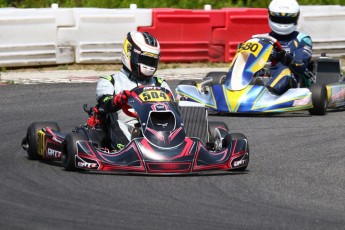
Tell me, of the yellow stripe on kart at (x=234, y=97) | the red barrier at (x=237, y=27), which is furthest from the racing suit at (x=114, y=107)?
the red barrier at (x=237, y=27)

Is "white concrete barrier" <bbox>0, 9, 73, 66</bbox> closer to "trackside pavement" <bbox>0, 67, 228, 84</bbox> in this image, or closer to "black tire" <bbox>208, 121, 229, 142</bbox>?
"trackside pavement" <bbox>0, 67, 228, 84</bbox>

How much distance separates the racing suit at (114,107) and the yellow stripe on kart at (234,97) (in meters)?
3.03

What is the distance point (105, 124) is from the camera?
8.73 m

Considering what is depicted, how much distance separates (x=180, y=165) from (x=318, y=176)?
44.2 inches

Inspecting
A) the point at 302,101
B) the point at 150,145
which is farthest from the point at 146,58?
the point at 302,101

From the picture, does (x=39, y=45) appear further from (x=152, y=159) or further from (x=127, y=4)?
(x=152, y=159)

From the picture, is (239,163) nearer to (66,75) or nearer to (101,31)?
(66,75)

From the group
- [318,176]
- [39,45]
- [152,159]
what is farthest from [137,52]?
[39,45]

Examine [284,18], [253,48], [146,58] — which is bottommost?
[253,48]

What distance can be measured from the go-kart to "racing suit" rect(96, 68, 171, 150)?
3.08 m

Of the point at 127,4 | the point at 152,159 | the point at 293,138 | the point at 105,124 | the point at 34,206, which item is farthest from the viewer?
the point at 127,4

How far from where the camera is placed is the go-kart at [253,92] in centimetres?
1191

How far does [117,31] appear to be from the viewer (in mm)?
15711

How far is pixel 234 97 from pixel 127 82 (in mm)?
3264
